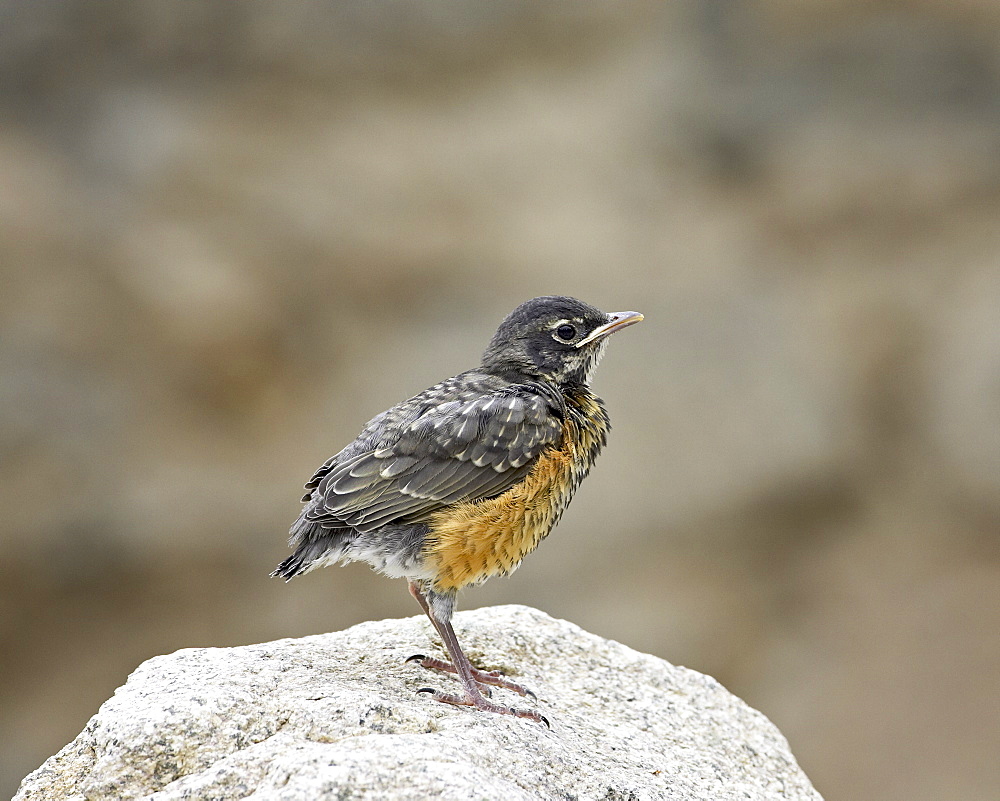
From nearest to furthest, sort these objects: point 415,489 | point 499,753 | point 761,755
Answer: point 499,753 → point 415,489 → point 761,755

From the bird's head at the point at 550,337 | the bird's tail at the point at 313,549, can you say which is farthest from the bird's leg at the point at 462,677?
the bird's head at the point at 550,337

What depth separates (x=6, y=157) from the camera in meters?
12.6

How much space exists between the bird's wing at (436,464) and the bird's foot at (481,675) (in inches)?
A: 31.9

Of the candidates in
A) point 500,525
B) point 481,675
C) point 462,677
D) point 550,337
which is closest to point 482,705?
point 462,677

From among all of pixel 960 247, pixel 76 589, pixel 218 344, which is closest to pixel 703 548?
pixel 960 247

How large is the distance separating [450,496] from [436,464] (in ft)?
0.61

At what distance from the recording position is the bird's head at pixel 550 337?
18.7 ft

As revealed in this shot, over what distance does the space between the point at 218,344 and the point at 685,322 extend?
19.5 feet

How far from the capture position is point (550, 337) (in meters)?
5.71

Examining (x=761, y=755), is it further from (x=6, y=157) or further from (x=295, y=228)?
(x=6, y=157)

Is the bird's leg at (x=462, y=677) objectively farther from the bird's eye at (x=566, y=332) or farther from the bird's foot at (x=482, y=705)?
the bird's eye at (x=566, y=332)

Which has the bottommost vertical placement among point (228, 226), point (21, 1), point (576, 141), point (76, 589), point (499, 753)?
point (499, 753)

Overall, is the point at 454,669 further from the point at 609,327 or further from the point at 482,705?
the point at 609,327

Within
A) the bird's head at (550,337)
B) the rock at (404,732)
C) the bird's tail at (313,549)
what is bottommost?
the rock at (404,732)
